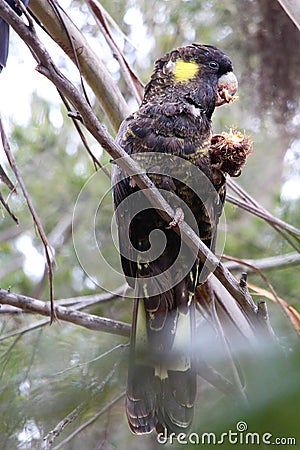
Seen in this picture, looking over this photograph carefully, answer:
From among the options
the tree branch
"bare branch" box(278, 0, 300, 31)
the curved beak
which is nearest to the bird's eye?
the curved beak

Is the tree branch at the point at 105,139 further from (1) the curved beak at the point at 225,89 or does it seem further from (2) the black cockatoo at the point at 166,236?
(1) the curved beak at the point at 225,89

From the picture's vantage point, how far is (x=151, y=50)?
3.17 metres

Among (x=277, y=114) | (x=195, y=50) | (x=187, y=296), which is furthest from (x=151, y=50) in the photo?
(x=187, y=296)

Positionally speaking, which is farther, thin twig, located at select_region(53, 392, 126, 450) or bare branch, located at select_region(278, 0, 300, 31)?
thin twig, located at select_region(53, 392, 126, 450)

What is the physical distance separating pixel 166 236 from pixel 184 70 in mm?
581

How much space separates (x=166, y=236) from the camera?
5.64ft

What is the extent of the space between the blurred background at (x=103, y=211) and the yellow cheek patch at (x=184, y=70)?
16 centimetres

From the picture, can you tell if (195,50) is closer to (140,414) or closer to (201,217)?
(201,217)

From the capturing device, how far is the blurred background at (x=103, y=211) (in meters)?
1.65

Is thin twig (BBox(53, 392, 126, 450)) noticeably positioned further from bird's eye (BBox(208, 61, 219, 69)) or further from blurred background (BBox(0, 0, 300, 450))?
bird's eye (BBox(208, 61, 219, 69))

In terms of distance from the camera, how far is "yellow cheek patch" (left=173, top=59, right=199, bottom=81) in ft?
6.19

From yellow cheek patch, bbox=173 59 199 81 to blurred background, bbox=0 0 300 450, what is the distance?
162 mm

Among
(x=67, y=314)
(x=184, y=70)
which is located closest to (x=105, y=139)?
(x=67, y=314)

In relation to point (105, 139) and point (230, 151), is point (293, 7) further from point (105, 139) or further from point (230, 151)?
point (105, 139)
